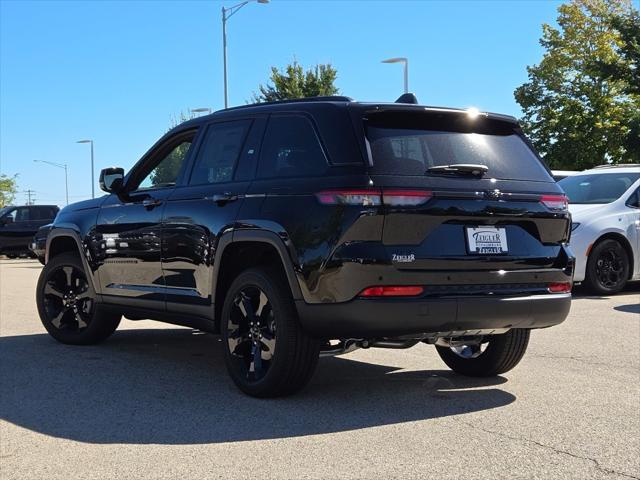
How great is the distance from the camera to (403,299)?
4.71 meters

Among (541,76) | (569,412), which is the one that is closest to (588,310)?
(569,412)

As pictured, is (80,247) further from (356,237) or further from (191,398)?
(356,237)

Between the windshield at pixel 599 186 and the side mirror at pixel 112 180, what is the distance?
7558 mm

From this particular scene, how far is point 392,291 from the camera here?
470cm

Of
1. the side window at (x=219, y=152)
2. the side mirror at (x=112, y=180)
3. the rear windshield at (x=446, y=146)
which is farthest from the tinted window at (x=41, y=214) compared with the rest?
the rear windshield at (x=446, y=146)

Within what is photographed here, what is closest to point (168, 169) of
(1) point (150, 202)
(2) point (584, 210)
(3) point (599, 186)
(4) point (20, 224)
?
(1) point (150, 202)

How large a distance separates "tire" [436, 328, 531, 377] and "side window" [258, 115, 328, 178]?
1.82 metres

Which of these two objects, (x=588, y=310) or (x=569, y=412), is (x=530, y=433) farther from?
(x=588, y=310)

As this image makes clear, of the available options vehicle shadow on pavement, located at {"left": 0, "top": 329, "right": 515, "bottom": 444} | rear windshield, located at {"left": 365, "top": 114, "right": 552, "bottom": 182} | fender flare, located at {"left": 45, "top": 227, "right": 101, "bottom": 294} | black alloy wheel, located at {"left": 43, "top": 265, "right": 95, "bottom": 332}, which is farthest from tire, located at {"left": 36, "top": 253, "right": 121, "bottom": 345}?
rear windshield, located at {"left": 365, "top": 114, "right": 552, "bottom": 182}

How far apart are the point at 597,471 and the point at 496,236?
164 cm

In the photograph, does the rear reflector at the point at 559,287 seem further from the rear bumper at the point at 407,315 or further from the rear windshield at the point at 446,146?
the rear windshield at the point at 446,146

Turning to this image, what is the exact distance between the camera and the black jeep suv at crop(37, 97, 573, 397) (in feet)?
15.5

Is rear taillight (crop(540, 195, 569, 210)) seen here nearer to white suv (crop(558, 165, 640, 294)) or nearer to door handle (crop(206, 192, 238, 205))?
door handle (crop(206, 192, 238, 205))

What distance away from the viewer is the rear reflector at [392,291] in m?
4.67
